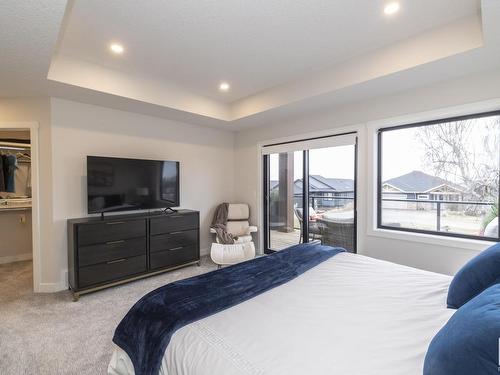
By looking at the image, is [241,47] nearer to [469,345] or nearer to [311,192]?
[311,192]

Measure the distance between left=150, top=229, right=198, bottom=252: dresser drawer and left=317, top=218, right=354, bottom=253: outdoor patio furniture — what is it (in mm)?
1995

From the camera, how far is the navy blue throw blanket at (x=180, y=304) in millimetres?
1243

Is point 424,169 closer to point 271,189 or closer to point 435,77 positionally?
point 435,77

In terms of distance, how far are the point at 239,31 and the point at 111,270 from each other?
2998 millimetres

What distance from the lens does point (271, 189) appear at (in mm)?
4598

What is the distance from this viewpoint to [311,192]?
4.04m

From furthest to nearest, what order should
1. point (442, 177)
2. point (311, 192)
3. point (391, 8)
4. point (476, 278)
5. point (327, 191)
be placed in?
1. point (311, 192)
2. point (327, 191)
3. point (442, 177)
4. point (391, 8)
5. point (476, 278)

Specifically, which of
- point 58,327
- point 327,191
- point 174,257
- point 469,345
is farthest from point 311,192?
point 58,327

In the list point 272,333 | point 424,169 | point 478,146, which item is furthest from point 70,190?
point 478,146

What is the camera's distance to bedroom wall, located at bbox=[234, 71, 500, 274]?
8.16 ft

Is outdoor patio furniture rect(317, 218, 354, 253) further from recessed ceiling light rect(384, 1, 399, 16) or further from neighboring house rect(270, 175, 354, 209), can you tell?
recessed ceiling light rect(384, 1, 399, 16)

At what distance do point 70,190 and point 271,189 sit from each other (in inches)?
119

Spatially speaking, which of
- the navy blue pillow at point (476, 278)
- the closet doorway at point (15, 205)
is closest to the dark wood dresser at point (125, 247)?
the closet doorway at point (15, 205)

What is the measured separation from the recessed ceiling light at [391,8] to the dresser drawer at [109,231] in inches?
132
